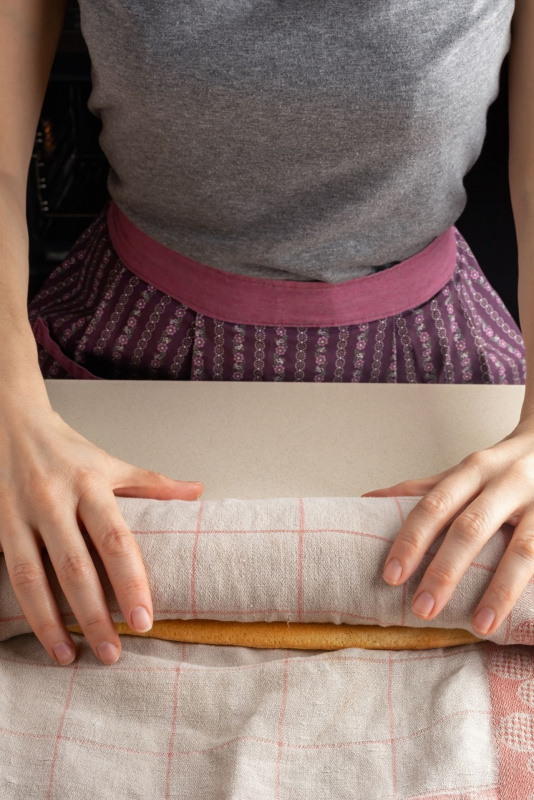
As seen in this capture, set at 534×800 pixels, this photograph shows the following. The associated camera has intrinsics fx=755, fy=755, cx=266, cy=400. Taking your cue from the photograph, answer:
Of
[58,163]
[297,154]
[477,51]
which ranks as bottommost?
[58,163]

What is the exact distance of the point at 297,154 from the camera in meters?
0.81

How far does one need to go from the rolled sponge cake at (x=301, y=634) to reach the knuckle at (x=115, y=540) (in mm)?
56

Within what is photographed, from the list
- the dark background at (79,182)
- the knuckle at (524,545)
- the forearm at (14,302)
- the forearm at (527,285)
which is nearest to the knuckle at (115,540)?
the forearm at (14,302)

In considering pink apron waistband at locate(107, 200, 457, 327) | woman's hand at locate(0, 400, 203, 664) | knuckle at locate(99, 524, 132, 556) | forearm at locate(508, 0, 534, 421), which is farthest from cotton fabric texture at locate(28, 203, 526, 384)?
knuckle at locate(99, 524, 132, 556)

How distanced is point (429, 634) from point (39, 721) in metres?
0.28

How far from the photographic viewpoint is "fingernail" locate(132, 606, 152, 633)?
54 centimetres

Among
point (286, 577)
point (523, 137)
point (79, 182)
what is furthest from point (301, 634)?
point (79, 182)

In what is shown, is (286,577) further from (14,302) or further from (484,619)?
(14,302)

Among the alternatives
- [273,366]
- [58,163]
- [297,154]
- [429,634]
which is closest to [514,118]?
[297,154]

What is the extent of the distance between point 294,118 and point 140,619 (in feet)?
1.72

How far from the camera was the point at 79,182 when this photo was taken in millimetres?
1612

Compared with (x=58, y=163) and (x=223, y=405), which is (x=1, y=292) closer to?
(x=223, y=405)

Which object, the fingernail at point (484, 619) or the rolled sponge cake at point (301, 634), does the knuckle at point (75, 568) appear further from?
the fingernail at point (484, 619)

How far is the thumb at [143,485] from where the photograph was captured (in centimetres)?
64
